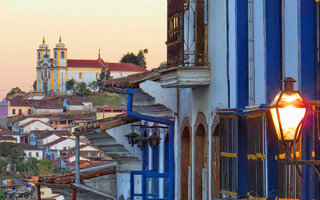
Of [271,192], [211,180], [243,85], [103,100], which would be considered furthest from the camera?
[103,100]

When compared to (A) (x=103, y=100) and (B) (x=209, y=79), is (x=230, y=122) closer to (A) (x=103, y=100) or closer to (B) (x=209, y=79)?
(B) (x=209, y=79)

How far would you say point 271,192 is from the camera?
9758 millimetres

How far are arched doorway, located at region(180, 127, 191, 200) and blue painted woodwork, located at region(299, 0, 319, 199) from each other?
5316 millimetres

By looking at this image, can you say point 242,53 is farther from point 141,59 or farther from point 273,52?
point 141,59

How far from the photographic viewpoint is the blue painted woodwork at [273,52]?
396 inches

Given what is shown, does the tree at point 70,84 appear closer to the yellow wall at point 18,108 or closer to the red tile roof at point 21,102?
the red tile roof at point 21,102

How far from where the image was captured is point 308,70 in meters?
9.34

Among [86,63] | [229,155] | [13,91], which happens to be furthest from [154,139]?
[13,91]

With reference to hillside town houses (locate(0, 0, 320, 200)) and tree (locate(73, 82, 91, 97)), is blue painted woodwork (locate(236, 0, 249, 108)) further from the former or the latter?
tree (locate(73, 82, 91, 97))

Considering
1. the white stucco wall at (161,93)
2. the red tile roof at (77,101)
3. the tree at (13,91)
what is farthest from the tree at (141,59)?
the white stucco wall at (161,93)

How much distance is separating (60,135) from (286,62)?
113 meters

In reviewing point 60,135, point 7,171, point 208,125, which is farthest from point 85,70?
point 208,125

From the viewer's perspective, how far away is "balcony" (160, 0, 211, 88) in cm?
1266

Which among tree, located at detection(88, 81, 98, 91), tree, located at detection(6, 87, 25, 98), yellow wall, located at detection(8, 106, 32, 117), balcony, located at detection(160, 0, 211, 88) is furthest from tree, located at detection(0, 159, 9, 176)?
balcony, located at detection(160, 0, 211, 88)
